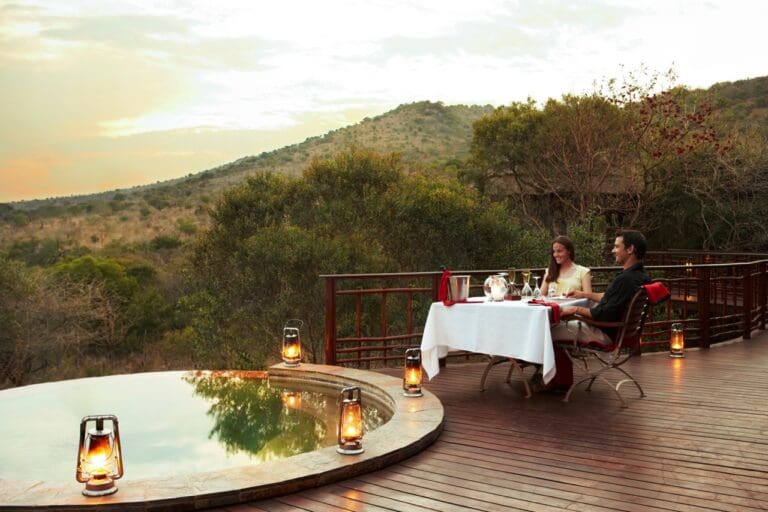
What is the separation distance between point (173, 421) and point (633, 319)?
357cm

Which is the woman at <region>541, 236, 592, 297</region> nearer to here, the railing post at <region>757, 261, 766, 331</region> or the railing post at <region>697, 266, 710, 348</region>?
the railing post at <region>697, 266, 710, 348</region>

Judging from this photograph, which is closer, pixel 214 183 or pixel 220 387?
pixel 220 387

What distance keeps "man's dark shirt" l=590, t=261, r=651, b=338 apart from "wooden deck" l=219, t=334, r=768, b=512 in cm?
68

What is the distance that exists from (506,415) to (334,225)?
12517 millimetres

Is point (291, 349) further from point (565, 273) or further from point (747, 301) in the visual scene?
point (747, 301)

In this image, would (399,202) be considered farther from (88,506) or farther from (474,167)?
(88,506)

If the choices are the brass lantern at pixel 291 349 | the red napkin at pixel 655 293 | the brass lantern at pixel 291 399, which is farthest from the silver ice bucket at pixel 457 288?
the brass lantern at pixel 291 349

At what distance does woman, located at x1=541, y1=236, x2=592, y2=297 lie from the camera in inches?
244

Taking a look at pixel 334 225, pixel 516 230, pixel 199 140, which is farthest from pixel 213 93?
pixel 516 230

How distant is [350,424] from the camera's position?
4.18 m

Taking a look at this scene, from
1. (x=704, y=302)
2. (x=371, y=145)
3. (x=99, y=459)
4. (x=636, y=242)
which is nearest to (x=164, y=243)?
(x=371, y=145)

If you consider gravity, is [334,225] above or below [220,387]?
above

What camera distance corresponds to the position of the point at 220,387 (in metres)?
6.60

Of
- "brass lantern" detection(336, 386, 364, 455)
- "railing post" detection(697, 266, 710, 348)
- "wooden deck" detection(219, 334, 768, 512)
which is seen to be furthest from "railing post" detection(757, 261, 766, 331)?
"brass lantern" detection(336, 386, 364, 455)
